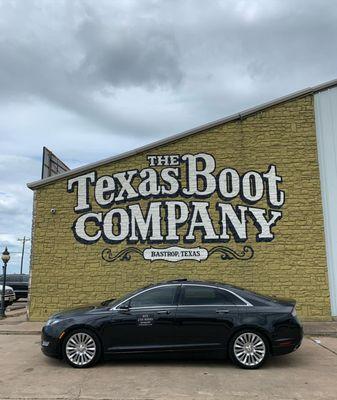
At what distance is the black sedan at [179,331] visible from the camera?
8.16m

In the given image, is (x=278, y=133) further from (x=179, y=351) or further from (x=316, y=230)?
(x=179, y=351)

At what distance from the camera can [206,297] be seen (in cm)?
865

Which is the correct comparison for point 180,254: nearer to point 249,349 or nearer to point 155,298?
point 155,298

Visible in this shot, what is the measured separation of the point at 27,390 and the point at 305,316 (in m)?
9.35

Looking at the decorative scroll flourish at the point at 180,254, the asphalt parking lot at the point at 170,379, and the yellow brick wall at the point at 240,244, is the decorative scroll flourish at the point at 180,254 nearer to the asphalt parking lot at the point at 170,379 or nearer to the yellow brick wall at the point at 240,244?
the yellow brick wall at the point at 240,244

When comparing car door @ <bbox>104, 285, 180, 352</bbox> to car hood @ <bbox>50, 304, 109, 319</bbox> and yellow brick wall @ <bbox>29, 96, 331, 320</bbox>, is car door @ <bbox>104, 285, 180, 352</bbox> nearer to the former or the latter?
car hood @ <bbox>50, 304, 109, 319</bbox>

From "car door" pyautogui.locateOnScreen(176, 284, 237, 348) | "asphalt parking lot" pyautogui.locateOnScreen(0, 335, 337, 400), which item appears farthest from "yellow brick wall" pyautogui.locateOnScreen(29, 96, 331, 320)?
"car door" pyautogui.locateOnScreen(176, 284, 237, 348)

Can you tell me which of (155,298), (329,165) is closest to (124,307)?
(155,298)

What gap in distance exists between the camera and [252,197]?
1461 cm

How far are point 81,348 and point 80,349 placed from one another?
0.02m

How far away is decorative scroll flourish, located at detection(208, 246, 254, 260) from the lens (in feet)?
47.0

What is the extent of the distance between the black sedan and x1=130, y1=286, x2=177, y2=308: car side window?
0.29ft

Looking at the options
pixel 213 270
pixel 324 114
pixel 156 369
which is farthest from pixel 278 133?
pixel 156 369

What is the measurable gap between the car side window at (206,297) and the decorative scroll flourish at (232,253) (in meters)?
5.67
